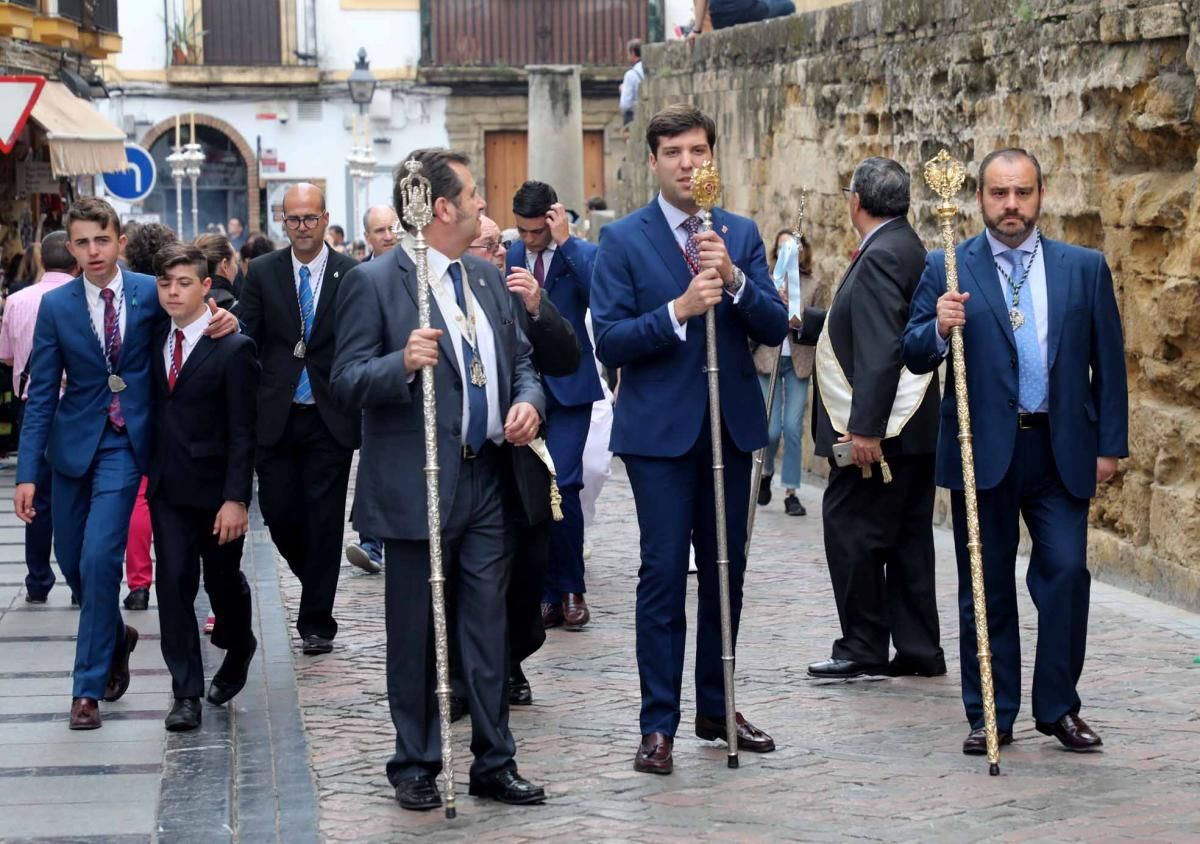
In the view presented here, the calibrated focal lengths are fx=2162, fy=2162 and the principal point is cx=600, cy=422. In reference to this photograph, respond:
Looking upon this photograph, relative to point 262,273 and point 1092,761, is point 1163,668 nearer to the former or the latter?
point 1092,761

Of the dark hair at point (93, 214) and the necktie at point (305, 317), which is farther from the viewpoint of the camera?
the necktie at point (305, 317)

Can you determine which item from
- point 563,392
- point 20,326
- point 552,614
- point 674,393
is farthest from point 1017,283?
point 20,326

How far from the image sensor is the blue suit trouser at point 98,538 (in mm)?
7465

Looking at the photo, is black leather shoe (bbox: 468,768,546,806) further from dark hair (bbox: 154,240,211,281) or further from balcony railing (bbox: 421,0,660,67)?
balcony railing (bbox: 421,0,660,67)

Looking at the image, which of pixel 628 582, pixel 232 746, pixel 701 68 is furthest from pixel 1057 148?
pixel 701 68

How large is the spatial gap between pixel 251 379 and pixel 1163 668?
3592 millimetres

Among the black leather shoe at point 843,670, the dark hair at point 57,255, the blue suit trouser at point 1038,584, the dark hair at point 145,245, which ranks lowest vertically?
the black leather shoe at point 843,670

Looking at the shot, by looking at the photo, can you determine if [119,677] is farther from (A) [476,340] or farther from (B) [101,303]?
(A) [476,340]

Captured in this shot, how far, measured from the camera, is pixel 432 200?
21.2 feet

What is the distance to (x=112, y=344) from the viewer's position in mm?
7727

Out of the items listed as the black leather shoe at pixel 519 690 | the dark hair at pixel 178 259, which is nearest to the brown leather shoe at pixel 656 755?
the black leather shoe at pixel 519 690

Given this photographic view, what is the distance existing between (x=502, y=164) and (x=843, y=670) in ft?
110

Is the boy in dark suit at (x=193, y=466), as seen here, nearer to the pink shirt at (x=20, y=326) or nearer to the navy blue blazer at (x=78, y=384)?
the navy blue blazer at (x=78, y=384)

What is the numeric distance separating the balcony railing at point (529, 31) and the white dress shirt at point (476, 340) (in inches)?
1368
